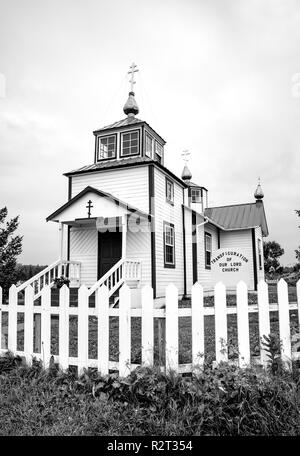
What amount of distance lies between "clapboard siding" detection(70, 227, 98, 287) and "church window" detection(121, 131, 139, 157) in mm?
4007

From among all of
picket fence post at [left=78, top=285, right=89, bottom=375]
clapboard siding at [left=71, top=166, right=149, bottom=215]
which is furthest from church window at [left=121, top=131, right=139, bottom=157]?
picket fence post at [left=78, top=285, right=89, bottom=375]

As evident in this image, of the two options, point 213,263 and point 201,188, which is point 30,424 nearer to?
point 213,263

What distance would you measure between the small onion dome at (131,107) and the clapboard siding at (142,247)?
6575 mm

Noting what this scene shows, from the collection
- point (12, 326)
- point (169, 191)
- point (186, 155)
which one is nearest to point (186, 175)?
point (186, 155)

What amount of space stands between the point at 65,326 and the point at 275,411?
2.54 meters

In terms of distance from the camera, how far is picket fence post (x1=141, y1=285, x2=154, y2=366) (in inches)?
142

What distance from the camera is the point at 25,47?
9.52 meters

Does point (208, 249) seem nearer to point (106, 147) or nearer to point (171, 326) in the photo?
point (106, 147)

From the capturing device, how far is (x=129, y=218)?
1298cm

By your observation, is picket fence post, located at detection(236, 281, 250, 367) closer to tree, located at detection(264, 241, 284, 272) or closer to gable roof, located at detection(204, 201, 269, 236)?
gable roof, located at detection(204, 201, 269, 236)

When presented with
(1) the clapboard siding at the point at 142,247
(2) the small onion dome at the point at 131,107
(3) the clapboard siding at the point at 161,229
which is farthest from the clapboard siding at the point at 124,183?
(2) the small onion dome at the point at 131,107

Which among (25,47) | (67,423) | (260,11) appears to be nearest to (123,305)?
(67,423)

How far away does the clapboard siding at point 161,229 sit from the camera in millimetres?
13797

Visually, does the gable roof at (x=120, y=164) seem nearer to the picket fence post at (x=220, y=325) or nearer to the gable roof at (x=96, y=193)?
the gable roof at (x=96, y=193)
